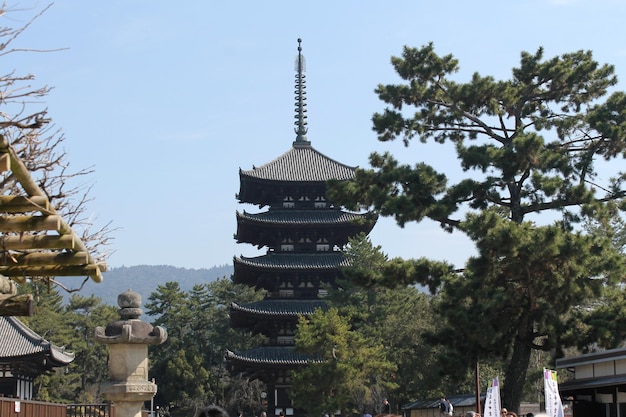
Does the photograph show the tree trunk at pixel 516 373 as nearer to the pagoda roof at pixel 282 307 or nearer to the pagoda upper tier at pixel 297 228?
the pagoda roof at pixel 282 307

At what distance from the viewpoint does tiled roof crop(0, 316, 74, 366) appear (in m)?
40.3

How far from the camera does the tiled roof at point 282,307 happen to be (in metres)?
47.5

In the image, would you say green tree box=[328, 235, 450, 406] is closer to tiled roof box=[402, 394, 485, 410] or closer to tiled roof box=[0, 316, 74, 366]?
tiled roof box=[402, 394, 485, 410]

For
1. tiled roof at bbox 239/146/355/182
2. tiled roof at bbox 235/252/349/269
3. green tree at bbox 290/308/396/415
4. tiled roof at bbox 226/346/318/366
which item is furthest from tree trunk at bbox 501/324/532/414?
tiled roof at bbox 239/146/355/182

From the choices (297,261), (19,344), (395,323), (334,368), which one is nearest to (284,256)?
(297,261)

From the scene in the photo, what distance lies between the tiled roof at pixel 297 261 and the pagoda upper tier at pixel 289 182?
2.89 meters

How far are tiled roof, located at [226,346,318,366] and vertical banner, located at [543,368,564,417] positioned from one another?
3212 centimetres

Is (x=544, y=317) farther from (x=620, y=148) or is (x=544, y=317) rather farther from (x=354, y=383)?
(x=354, y=383)

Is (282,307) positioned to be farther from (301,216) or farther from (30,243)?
(30,243)

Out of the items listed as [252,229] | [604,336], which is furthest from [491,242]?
[252,229]

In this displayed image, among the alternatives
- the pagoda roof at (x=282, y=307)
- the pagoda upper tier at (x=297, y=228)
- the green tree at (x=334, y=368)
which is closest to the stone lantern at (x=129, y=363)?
the green tree at (x=334, y=368)

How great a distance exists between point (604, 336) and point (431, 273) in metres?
4.58

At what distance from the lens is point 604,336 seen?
24.2m

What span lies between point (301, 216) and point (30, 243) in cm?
4175
